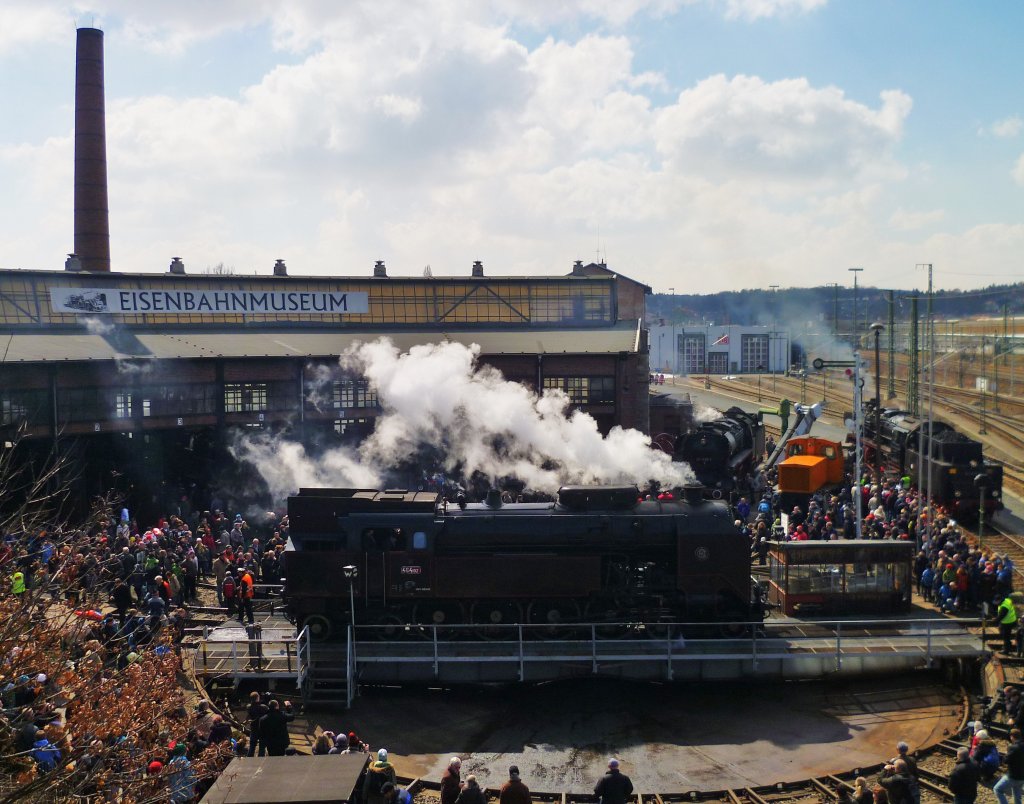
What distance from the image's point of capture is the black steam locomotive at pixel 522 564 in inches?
725

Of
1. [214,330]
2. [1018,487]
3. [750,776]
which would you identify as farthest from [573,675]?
[214,330]

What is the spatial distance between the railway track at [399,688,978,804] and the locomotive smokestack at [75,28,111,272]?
3585 centimetres

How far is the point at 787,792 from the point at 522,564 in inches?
261

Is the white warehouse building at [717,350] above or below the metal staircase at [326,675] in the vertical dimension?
above

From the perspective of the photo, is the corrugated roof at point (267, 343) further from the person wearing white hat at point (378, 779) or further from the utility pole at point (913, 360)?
the person wearing white hat at point (378, 779)

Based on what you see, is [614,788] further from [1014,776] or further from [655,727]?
[1014,776]

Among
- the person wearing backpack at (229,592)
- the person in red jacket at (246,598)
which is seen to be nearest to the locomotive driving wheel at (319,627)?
the person in red jacket at (246,598)

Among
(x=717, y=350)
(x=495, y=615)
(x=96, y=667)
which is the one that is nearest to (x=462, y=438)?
(x=495, y=615)

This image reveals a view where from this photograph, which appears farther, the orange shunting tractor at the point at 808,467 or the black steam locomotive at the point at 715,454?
the orange shunting tractor at the point at 808,467

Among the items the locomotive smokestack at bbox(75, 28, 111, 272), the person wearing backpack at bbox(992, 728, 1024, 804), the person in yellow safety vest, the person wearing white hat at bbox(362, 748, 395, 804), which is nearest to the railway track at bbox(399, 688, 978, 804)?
the person wearing backpack at bbox(992, 728, 1024, 804)

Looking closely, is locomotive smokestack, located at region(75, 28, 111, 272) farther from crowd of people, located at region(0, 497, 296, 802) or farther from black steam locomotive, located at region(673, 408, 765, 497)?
black steam locomotive, located at region(673, 408, 765, 497)

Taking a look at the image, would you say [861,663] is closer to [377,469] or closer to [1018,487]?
[377,469]

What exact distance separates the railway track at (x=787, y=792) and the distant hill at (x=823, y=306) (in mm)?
79131

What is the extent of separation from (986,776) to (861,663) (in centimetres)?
472
